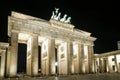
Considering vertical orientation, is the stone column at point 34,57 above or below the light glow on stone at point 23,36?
below

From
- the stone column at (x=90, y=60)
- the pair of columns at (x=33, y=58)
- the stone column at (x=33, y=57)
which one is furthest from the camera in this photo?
the stone column at (x=90, y=60)

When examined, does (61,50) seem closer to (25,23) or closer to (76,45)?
(76,45)

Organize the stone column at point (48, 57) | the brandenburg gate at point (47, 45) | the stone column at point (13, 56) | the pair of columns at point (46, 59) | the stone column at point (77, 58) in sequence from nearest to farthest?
the stone column at point (13, 56) < the pair of columns at point (46, 59) < the brandenburg gate at point (47, 45) < the stone column at point (48, 57) < the stone column at point (77, 58)

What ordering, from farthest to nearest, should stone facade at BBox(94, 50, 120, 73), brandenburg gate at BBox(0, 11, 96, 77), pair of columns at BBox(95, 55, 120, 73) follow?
pair of columns at BBox(95, 55, 120, 73) → stone facade at BBox(94, 50, 120, 73) → brandenburg gate at BBox(0, 11, 96, 77)

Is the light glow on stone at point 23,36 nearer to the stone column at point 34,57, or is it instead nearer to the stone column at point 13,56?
the stone column at point 34,57

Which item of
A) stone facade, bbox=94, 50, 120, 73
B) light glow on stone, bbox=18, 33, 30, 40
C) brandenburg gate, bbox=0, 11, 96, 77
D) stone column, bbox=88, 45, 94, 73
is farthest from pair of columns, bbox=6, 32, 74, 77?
stone facade, bbox=94, 50, 120, 73

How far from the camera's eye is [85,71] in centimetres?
4534

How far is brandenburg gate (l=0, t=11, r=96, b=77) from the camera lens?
34.3 m

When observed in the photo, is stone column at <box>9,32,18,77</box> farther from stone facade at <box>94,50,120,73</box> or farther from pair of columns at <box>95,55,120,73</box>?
pair of columns at <box>95,55,120,73</box>

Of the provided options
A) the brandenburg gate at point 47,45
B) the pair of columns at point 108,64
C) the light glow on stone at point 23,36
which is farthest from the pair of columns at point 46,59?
the pair of columns at point 108,64

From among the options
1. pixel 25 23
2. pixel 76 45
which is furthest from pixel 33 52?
pixel 76 45

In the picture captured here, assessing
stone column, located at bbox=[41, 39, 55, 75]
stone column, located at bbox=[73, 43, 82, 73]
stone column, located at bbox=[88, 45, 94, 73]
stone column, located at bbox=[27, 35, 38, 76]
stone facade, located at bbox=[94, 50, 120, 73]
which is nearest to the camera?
stone column, located at bbox=[27, 35, 38, 76]

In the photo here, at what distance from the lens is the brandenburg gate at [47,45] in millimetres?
34284

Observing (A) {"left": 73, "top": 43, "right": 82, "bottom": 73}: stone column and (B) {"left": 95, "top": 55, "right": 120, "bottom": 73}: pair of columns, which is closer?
(A) {"left": 73, "top": 43, "right": 82, "bottom": 73}: stone column
